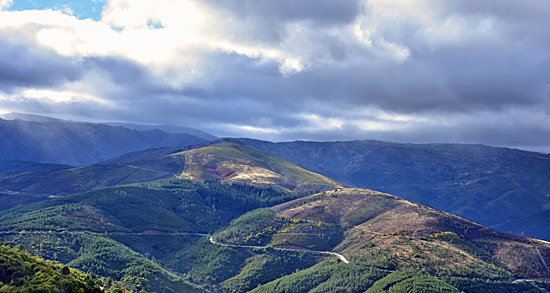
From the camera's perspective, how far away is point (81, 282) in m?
139

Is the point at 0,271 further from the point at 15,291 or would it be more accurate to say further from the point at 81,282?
the point at 81,282

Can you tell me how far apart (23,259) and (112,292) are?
1213 inches

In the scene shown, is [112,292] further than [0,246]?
Yes

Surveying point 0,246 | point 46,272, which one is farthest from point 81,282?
point 0,246

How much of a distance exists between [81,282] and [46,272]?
10.2 metres

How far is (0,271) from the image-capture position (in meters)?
127

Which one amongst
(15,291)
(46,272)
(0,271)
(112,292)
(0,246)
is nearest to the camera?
(15,291)

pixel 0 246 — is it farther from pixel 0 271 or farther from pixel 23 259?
pixel 0 271

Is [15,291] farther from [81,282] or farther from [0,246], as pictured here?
[0,246]

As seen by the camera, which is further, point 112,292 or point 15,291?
point 112,292

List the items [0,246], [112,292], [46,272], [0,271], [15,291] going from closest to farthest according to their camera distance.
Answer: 1. [15,291]
2. [0,271]
3. [46,272]
4. [0,246]
5. [112,292]

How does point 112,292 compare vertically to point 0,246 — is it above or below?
below

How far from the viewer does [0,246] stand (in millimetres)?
145625

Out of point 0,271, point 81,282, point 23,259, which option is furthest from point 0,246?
point 81,282
